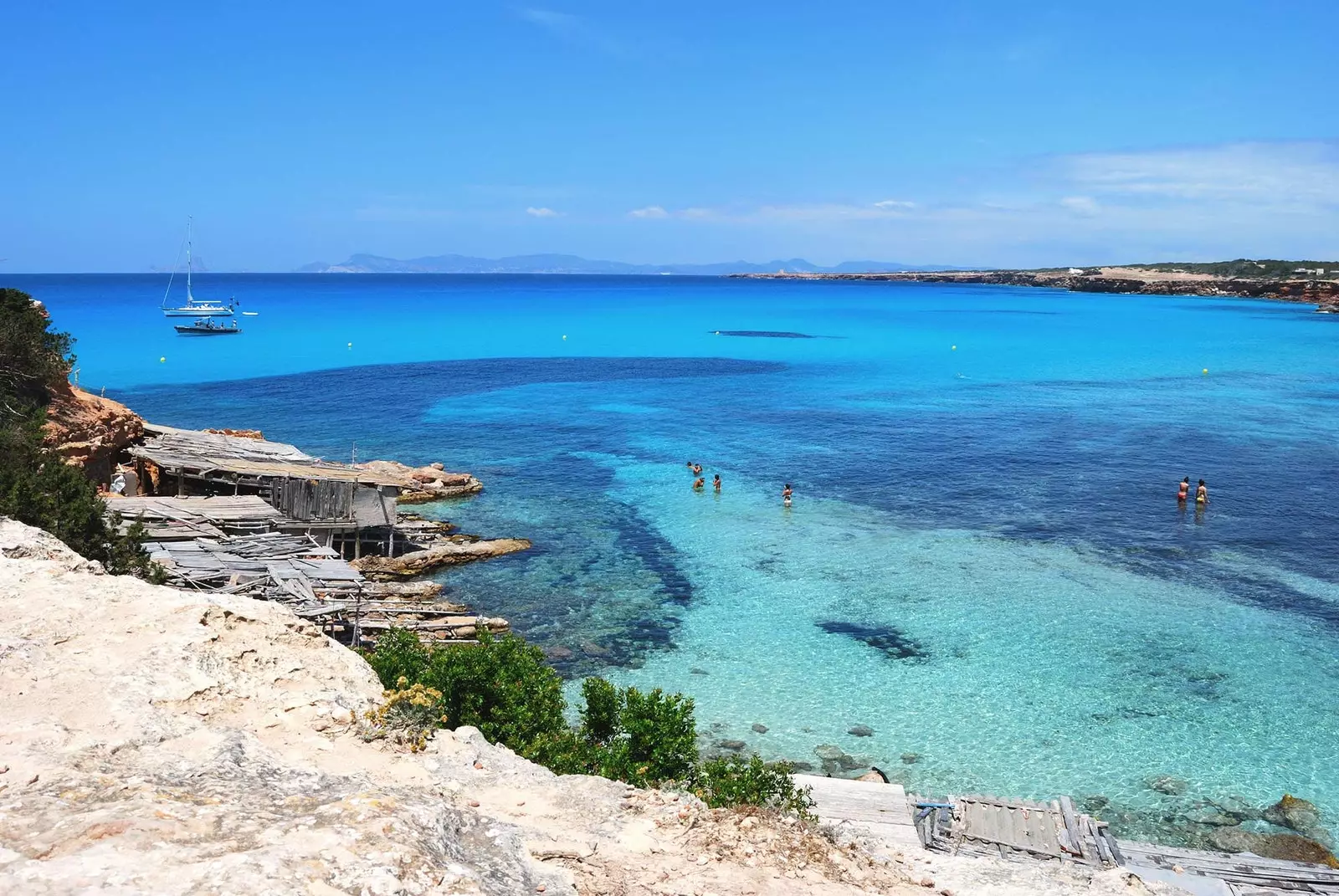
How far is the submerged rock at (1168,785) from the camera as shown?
63.6 feet

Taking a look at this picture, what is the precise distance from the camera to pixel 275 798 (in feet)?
28.9

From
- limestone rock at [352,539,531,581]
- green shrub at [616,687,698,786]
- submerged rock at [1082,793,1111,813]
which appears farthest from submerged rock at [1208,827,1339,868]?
limestone rock at [352,539,531,581]

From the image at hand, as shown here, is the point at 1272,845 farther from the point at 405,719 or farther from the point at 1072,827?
the point at 405,719

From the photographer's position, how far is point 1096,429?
190ft

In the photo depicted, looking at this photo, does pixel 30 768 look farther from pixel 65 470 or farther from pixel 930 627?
pixel 930 627

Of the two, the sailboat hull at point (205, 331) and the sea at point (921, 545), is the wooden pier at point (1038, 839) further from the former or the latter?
the sailboat hull at point (205, 331)

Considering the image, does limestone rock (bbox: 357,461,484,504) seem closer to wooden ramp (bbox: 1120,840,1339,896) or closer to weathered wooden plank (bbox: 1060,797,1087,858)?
weathered wooden plank (bbox: 1060,797,1087,858)

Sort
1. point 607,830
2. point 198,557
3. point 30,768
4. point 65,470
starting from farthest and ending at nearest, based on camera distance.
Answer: point 198,557, point 65,470, point 607,830, point 30,768

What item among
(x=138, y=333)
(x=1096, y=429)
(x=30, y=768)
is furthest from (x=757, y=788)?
(x=138, y=333)

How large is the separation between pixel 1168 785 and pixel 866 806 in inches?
316

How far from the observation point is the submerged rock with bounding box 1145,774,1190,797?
763 inches

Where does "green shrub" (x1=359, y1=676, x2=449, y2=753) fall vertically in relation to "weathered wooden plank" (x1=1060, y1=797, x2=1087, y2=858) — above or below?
above

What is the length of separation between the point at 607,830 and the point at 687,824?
929 millimetres

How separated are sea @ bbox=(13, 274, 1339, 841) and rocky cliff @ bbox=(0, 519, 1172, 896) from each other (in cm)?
1082
